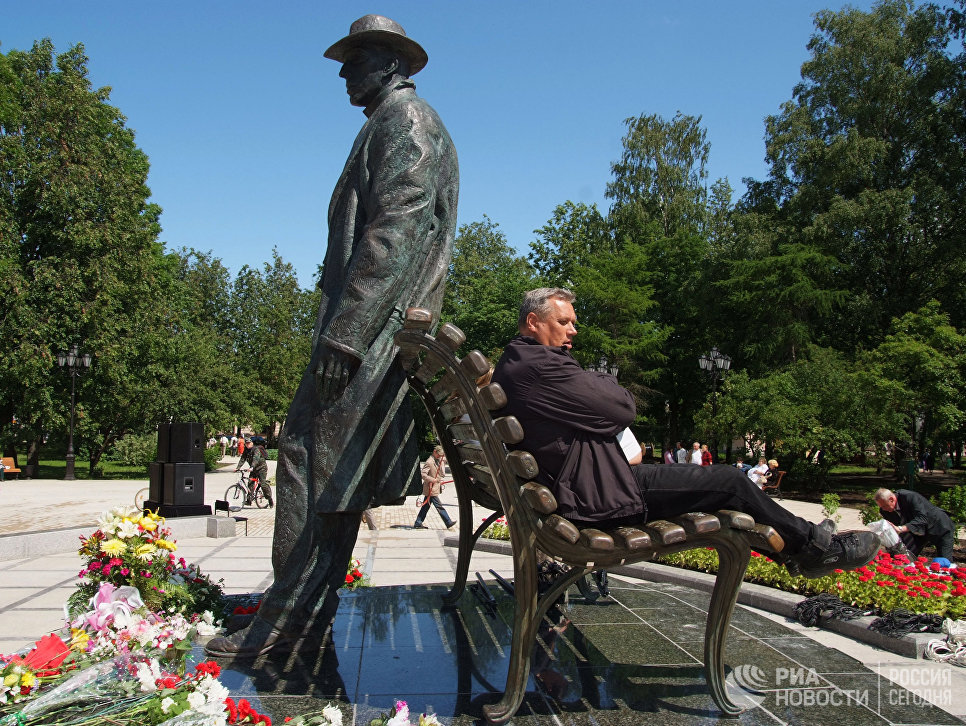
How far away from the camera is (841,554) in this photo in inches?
113

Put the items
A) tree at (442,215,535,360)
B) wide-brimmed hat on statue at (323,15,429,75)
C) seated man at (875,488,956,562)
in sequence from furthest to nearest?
tree at (442,215,535,360), seated man at (875,488,956,562), wide-brimmed hat on statue at (323,15,429,75)

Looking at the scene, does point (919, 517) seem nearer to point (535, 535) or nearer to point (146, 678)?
point (535, 535)

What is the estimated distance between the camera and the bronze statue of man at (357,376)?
3.35m

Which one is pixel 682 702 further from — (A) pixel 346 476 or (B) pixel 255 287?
(B) pixel 255 287

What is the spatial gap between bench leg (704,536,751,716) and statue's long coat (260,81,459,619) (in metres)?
1.37

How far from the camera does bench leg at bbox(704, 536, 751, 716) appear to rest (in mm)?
2850

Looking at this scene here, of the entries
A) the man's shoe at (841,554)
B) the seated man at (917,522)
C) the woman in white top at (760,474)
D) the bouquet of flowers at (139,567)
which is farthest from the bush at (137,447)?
the man's shoe at (841,554)

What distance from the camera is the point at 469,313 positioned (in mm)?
39406

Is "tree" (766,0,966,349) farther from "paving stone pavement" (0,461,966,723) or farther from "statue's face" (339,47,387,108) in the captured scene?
"statue's face" (339,47,387,108)

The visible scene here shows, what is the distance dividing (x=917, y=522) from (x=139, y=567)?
21.5ft

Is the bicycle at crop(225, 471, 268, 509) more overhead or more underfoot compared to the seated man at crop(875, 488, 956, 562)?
more underfoot

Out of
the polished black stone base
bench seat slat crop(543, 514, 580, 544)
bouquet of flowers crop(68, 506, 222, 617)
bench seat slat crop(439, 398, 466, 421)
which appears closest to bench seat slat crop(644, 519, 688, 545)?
bench seat slat crop(543, 514, 580, 544)

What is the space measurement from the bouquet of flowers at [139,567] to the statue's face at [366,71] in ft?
8.03

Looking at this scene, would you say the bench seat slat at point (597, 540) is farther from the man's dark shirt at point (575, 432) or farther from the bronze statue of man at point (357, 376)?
the bronze statue of man at point (357, 376)
